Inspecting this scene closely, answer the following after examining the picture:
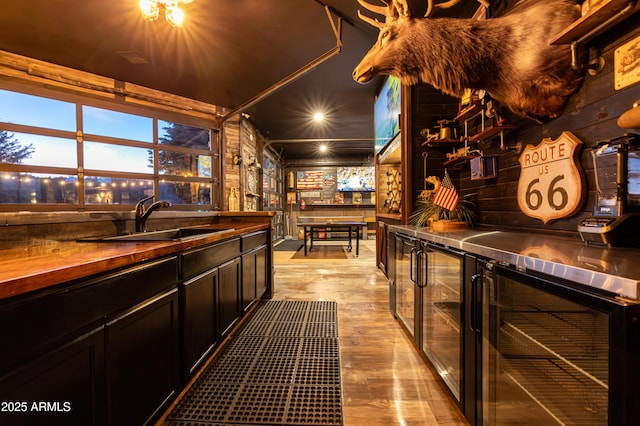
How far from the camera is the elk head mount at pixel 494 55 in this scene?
5.04ft

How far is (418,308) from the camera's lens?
85.5 inches

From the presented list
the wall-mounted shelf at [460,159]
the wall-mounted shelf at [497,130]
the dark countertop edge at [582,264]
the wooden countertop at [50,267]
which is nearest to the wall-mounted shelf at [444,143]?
the wall-mounted shelf at [460,159]

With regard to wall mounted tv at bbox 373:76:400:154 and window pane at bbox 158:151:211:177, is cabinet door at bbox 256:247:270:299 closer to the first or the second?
wall mounted tv at bbox 373:76:400:154

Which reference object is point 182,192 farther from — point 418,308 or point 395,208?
point 418,308

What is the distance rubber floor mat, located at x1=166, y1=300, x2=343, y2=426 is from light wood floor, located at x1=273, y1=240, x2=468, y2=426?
0.12 m

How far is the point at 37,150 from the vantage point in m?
3.78

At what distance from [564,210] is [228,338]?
272cm

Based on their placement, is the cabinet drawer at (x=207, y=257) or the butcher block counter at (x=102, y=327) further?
the cabinet drawer at (x=207, y=257)

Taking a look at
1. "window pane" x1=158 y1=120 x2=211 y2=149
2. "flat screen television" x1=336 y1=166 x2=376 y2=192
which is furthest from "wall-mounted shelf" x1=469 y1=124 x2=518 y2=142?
"flat screen television" x1=336 y1=166 x2=376 y2=192

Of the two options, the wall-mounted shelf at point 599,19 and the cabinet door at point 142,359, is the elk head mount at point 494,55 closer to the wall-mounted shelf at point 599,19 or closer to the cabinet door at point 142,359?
the wall-mounted shelf at point 599,19

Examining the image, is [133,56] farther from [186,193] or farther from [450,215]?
[450,215]

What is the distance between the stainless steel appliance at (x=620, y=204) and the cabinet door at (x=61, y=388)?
213 centimetres

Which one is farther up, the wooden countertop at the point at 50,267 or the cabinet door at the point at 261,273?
the wooden countertop at the point at 50,267

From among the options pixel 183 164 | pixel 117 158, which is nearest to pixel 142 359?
pixel 117 158
